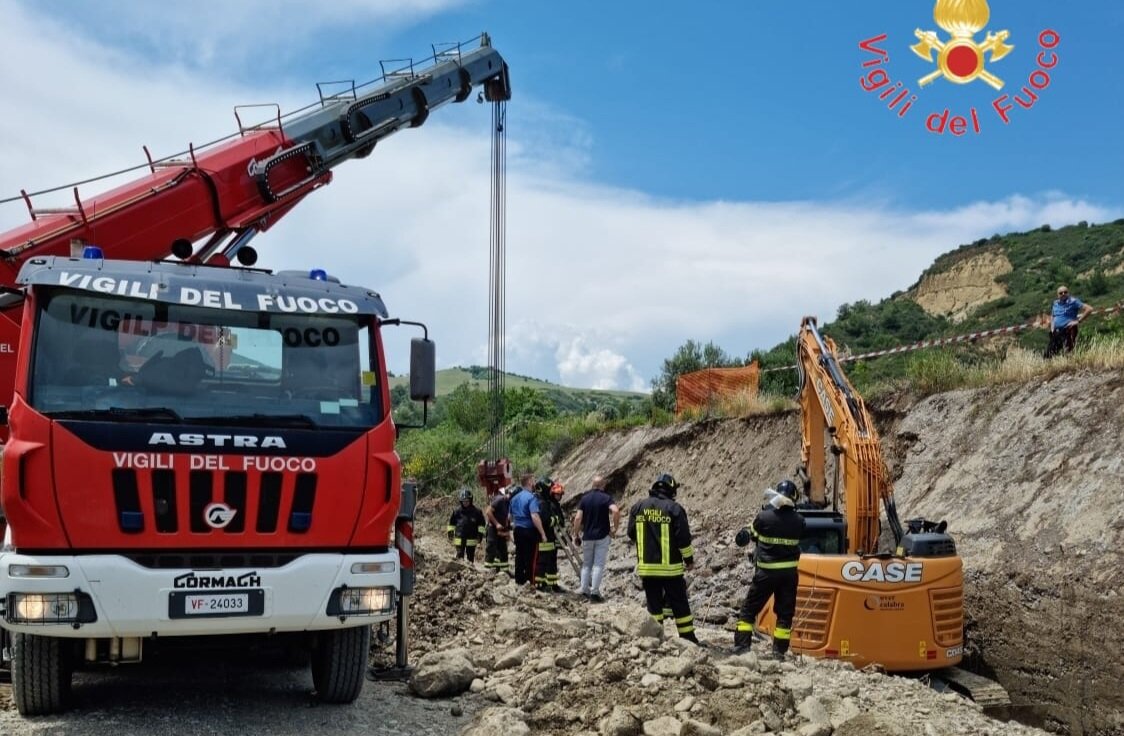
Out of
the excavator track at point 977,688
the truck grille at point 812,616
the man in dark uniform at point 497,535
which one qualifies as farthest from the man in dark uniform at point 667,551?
the man in dark uniform at point 497,535

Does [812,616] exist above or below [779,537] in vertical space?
below

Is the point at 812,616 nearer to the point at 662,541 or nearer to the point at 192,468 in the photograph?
the point at 662,541

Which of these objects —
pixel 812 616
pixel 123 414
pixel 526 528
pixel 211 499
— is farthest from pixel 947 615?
pixel 123 414

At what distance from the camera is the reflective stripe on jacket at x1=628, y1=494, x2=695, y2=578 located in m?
9.83

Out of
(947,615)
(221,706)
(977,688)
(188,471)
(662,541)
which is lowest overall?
(977,688)

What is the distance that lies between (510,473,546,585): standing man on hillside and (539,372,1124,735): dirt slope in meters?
2.70

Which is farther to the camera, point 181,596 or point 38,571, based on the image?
point 181,596

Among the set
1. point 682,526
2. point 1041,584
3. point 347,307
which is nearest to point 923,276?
point 1041,584

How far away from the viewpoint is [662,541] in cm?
984

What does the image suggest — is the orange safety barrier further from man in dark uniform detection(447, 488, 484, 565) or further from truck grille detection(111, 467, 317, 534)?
truck grille detection(111, 467, 317, 534)

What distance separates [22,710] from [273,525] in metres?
1.84

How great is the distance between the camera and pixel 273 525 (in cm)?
588

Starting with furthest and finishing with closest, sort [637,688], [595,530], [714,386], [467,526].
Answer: [714,386]
[467,526]
[595,530]
[637,688]

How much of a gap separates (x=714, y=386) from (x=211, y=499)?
19213mm
